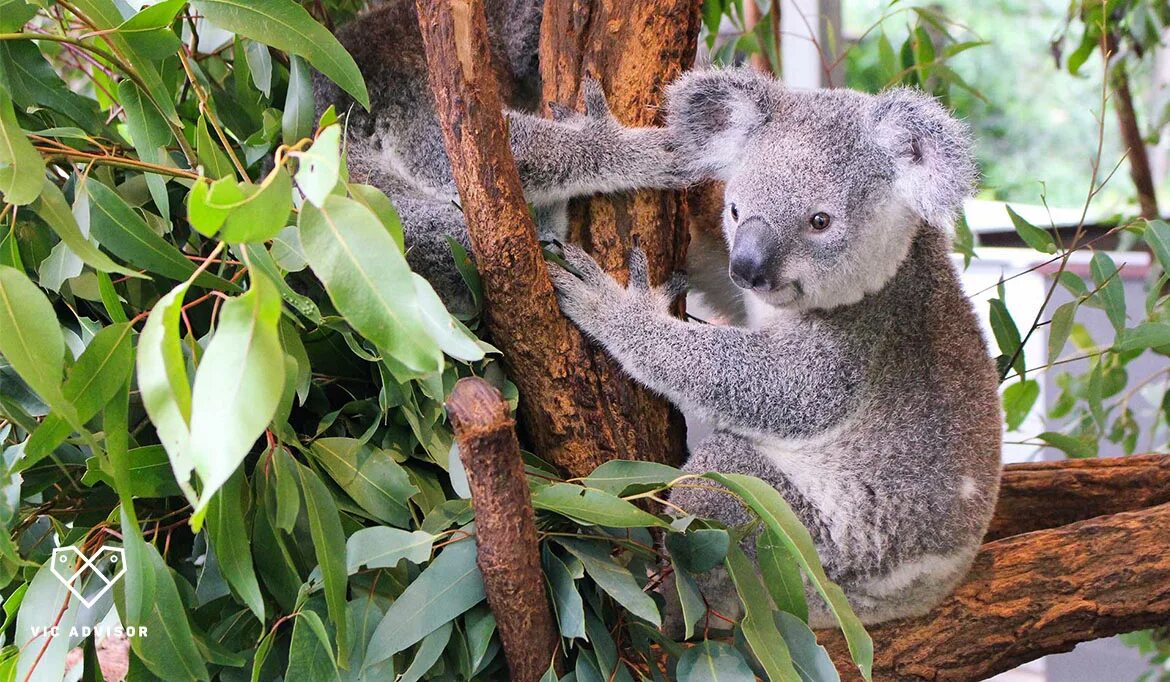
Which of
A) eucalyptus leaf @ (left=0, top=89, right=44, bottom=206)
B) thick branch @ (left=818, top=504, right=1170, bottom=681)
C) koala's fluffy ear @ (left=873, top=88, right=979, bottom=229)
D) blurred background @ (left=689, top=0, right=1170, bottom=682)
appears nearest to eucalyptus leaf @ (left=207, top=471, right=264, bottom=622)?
eucalyptus leaf @ (left=0, top=89, right=44, bottom=206)

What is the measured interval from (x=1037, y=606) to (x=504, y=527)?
1174 mm

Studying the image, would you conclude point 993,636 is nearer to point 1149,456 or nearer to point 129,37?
point 1149,456

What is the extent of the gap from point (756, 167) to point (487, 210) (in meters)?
0.53

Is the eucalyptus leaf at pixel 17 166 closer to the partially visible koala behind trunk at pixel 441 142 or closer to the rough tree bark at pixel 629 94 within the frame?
the partially visible koala behind trunk at pixel 441 142

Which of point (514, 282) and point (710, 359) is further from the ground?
point (514, 282)

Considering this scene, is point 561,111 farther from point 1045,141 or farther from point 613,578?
point 1045,141

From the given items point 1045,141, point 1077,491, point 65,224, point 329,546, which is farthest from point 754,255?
point 1045,141

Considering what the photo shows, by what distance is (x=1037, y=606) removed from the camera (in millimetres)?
1800

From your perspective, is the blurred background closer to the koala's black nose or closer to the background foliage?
the koala's black nose

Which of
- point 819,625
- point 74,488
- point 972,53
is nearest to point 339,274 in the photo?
point 74,488

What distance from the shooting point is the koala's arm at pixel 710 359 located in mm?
1698

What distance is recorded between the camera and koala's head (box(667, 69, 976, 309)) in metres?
1.61

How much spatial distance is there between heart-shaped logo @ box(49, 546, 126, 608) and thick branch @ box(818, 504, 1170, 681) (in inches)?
46.9

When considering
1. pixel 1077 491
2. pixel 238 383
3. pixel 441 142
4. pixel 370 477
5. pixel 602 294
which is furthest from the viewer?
pixel 1077 491
